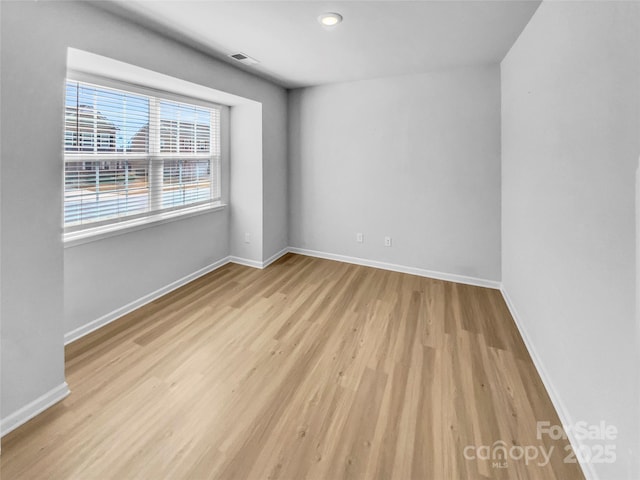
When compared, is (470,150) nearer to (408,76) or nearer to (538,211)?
(408,76)

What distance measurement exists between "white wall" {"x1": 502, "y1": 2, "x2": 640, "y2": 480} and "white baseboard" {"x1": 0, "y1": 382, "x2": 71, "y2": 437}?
8.85ft

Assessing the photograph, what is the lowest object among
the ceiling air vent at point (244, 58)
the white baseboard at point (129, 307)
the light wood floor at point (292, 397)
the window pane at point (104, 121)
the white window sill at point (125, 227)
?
the light wood floor at point (292, 397)

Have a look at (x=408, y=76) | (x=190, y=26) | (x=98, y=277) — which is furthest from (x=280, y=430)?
(x=408, y=76)

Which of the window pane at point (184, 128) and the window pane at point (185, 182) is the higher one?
the window pane at point (184, 128)

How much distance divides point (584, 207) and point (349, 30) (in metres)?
2.10

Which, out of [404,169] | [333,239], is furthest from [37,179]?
[404,169]

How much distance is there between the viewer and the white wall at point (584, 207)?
111 cm

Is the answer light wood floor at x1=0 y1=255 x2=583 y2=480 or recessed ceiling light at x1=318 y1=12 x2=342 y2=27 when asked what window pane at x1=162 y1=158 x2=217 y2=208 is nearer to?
light wood floor at x1=0 y1=255 x2=583 y2=480

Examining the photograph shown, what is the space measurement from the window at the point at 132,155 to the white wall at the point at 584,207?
330 centimetres

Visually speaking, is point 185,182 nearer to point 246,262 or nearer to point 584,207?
point 246,262

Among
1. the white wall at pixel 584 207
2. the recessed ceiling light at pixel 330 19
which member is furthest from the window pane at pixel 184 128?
the white wall at pixel 584 207

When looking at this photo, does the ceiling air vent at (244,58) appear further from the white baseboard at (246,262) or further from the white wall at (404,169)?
the white baseboard at (246,262)

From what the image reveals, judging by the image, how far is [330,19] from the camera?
2.25 metres

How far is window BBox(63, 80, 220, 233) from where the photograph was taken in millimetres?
2445
